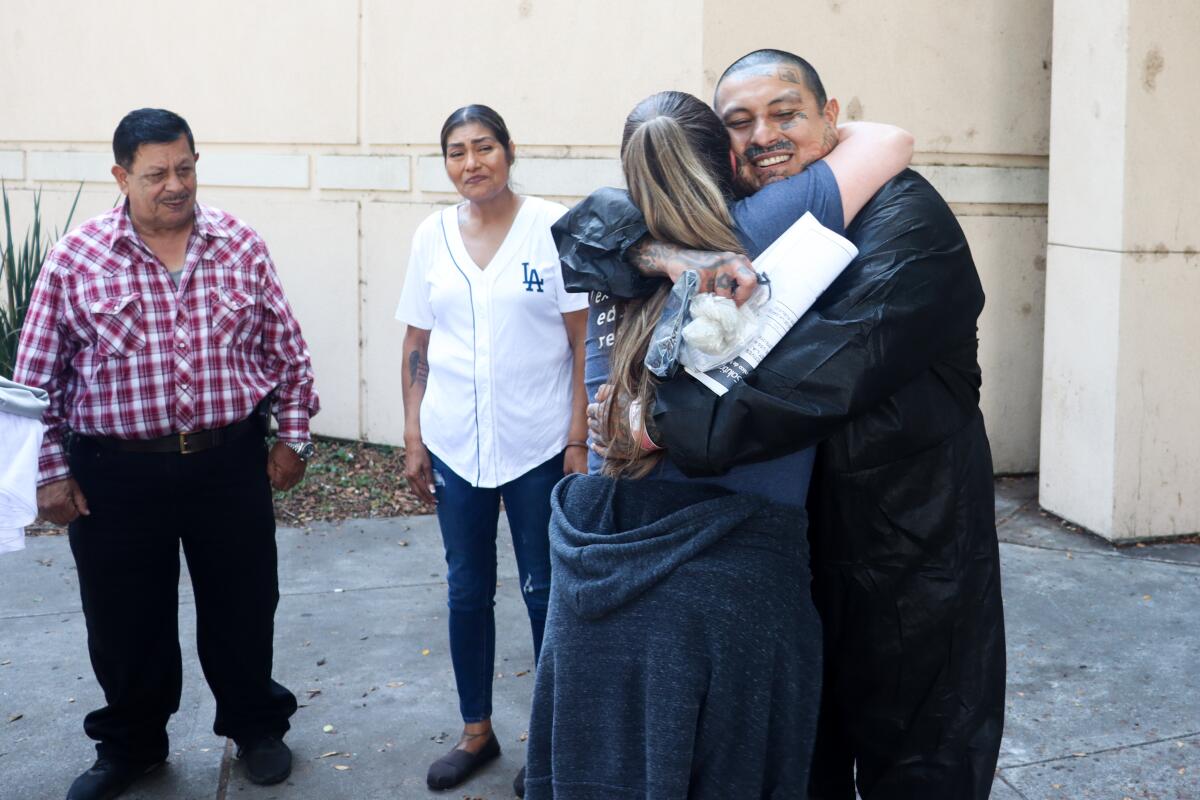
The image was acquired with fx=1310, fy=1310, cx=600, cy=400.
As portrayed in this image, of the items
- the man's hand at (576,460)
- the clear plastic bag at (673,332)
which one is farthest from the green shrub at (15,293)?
the clear plastic bag at (673,332)

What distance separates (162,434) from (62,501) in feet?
1.06

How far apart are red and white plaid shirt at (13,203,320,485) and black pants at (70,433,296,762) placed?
4.7 inches

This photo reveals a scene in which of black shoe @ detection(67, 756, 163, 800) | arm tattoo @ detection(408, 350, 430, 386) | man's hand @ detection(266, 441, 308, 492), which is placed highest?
arm tattoo @ detection(408, 350, 430, 386)

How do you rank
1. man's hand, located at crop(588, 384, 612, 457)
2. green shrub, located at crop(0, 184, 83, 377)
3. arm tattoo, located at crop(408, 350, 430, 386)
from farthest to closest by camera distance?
green shrub, located at crop(0, 184, 83, 377) → arm tattoo, located at crop(408, 350, 430, 386) → man's hand, located at crop(588, 384, 612, 457)

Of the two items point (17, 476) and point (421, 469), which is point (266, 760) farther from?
point (17, 476)

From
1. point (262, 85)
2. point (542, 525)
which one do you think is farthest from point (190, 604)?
point (262, 85)

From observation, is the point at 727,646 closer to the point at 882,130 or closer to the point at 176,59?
the point at 882,130

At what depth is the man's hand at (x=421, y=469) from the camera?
3904mm

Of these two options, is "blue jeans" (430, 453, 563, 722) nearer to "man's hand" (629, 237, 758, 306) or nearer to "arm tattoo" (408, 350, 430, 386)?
"arm tattoo" (408, 350, 430, 386)

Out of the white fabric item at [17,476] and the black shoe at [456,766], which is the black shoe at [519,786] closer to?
the black shoe at [456,766]

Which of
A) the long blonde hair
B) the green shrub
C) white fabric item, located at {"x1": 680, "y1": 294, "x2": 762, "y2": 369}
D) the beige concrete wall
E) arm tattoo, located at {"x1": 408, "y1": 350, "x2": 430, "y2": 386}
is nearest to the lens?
white fabric item, located at {"x1": 680, "y1": 294, "x2": 762, "y2": 369}

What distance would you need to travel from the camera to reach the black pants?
12.3 feet

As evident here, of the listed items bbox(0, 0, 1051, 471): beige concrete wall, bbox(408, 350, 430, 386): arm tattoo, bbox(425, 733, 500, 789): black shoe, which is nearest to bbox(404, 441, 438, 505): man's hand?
bbox(408, 350, 430, 386): arm tattoo

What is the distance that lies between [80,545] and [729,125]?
7.84 ft
